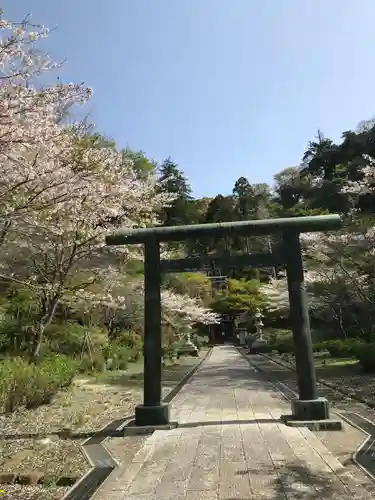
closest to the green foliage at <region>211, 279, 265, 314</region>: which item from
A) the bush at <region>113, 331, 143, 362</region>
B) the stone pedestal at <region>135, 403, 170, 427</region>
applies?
the bush at <region>113, 331, 143, 362</region>

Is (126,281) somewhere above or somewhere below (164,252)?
below

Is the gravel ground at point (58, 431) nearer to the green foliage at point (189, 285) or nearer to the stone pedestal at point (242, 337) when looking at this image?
the green foliage at point (189, 285)

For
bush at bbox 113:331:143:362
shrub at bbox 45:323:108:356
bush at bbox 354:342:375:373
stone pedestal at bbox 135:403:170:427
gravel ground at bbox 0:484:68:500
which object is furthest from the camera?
bush at bbox 113:331:143:362

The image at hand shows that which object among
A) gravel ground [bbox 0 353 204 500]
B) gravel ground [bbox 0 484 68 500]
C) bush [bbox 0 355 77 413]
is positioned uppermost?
bush [bbox 0 355 77 413]

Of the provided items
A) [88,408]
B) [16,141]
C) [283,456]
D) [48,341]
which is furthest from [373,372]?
[16,141]

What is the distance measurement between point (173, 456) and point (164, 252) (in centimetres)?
1349

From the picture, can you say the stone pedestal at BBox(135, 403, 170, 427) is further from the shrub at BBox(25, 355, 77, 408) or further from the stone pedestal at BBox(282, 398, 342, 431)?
the shrub at BBox(25, 355, 77, 408)

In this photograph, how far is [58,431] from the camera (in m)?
6.13

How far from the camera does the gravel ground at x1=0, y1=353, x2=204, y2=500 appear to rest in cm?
427

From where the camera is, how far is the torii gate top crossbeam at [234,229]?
6.35m

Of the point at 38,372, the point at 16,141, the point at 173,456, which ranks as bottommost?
the point at 173,456

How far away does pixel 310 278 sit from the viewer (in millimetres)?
21109

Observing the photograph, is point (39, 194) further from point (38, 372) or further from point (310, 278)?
point (310, 278)

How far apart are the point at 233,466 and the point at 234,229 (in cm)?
343
